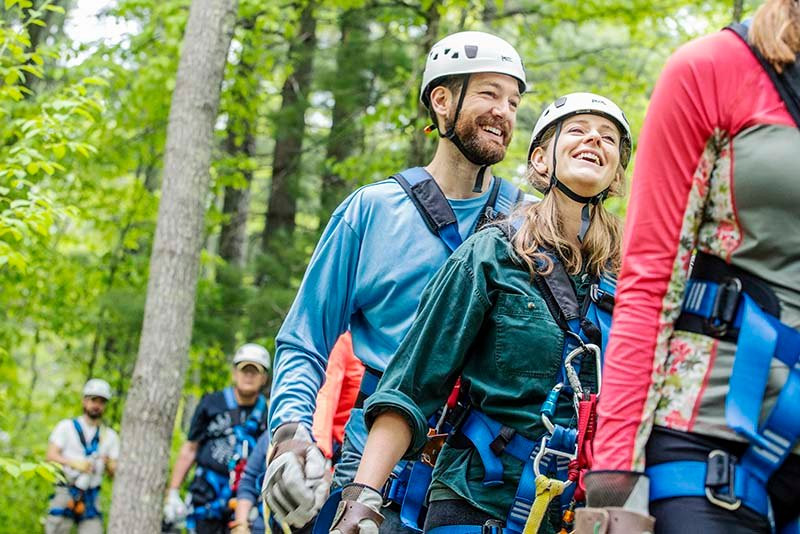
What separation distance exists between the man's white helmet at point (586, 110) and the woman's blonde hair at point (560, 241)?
8.2 inches

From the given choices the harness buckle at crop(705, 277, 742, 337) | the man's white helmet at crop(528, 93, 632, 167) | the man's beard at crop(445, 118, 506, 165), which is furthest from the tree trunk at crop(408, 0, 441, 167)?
the harness buckle at crop(705, 277, 742, 337)

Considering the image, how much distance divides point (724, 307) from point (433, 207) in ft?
7.86

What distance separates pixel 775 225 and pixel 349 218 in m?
2.56

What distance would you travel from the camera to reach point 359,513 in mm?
3504

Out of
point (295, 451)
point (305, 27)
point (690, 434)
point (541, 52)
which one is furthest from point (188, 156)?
point (541, 52)

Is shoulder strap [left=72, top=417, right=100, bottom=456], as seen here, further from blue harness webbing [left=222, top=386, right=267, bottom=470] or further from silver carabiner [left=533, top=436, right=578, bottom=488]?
silver carabiner [left=533, top=436, right=578, bottom=488]

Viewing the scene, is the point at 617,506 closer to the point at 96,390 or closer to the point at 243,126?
the point at 96,390

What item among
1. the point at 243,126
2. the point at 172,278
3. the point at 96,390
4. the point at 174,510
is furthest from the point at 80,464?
the point at 172,278

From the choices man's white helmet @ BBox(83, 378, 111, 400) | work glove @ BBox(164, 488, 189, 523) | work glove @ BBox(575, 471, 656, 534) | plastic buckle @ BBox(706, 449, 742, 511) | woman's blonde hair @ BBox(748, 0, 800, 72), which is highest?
woman's blonde hair @ BBox(748, 0, 800, 72)

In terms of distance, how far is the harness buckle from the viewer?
259 centimetres

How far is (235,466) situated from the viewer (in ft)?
38.7

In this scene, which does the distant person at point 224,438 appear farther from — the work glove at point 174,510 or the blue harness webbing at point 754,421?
the blue harness webbing at point 754,421

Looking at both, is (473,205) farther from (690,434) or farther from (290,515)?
(690,434)

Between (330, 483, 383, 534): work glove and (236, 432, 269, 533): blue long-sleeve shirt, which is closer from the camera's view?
(330, 483, 383, 534): work glove
